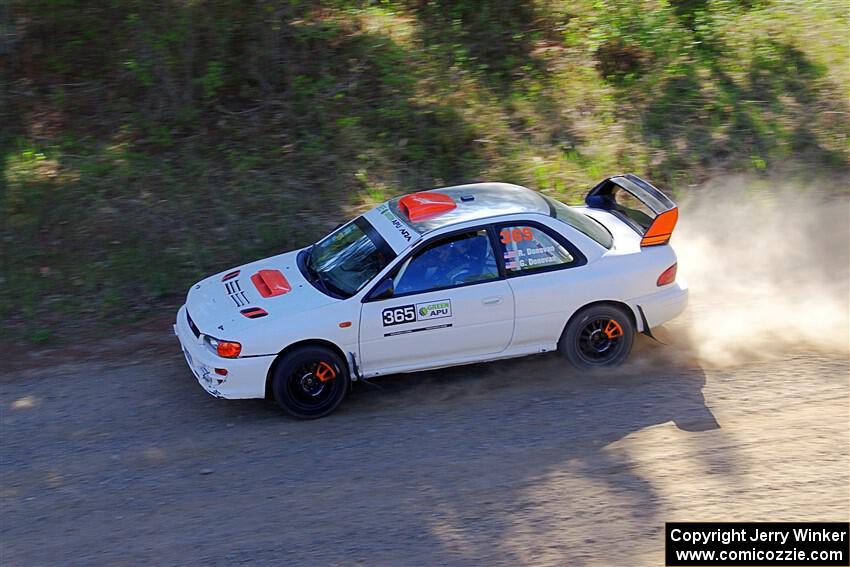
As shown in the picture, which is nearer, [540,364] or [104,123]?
[540,364]

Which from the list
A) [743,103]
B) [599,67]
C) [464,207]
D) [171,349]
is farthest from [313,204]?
[743,103]

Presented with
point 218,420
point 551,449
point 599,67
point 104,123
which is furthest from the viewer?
point 599,67

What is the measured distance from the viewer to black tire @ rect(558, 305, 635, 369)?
26.3 feet

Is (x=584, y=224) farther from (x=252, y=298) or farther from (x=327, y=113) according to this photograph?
(x=327, y=113)

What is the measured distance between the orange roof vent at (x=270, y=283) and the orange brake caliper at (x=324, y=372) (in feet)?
2.38

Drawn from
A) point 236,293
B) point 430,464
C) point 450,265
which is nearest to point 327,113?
point 236,293

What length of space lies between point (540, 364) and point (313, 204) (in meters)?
4.12

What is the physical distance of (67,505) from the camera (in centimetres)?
662

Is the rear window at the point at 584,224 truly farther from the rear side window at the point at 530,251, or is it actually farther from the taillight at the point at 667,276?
the taillight at the point at 667,276

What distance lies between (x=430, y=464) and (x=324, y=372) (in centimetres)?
123

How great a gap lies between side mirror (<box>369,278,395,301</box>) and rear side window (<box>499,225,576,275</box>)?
39.8 inches

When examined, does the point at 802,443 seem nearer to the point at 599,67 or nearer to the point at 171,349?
the point at 171,349

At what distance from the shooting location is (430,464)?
22.7 ft

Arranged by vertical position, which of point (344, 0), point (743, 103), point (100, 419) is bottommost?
point (100, 419)
